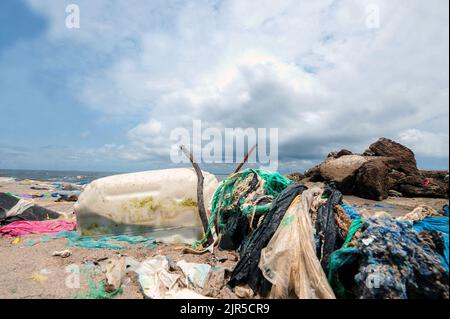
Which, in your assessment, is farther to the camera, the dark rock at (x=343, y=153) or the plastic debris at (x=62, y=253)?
the dark rock at (x=343, y=153)

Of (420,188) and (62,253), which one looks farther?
(420,188)

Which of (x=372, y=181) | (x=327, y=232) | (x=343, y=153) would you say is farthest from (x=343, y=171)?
(x=327, y=232)

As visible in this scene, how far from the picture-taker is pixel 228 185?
18.6 feet

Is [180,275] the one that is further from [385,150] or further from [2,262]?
[385,150]

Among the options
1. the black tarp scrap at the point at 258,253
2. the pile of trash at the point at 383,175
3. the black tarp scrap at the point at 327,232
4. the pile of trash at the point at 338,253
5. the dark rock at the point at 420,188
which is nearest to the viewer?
the pile of trash at the point at 338,253

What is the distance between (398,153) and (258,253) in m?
13.0

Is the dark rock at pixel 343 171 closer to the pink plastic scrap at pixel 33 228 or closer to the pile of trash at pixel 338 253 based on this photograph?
the pile of trash at pixel 338 253

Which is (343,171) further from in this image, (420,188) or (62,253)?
(62,253)

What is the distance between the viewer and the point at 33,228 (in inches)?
265

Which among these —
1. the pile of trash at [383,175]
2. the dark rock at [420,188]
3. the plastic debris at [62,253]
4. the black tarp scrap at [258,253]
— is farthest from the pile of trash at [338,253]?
the dark rock at [420,188]

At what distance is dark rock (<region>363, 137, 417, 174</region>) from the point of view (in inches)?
517

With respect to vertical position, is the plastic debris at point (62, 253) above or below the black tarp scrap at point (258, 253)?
below

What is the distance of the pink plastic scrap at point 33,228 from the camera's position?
6379 mm

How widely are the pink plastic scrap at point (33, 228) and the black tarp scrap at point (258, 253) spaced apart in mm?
5469
